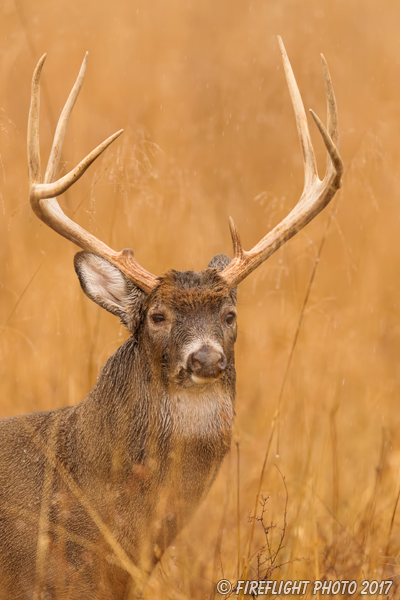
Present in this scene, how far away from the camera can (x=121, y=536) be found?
13.9 feet

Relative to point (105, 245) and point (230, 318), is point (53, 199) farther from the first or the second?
point (230, 318)

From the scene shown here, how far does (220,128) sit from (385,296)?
2333 millimetres

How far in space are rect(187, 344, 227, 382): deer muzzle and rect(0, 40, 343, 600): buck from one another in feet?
0.09

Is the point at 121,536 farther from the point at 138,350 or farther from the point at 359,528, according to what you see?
the point at 359,528

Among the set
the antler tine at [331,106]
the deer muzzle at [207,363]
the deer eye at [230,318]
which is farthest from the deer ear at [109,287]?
the antler tine at [331,106]

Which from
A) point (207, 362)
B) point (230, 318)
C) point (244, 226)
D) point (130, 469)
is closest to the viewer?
point (207, 362)

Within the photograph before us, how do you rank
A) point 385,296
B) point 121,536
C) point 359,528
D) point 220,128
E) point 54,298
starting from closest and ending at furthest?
point 121,536 < point 359,528 < point 54,298 < point 385,296 < point 220,128

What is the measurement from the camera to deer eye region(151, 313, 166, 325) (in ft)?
14.1

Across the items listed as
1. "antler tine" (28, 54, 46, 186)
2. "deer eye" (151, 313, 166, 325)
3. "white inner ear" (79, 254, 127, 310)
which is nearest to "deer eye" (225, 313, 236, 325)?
"deer eye" (151, 313, 166, 325)

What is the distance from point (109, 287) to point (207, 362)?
0.81 metres

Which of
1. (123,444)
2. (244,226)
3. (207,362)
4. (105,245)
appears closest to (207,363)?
(207,362)

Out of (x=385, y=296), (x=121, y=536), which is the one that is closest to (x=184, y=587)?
(x=121, y=536)

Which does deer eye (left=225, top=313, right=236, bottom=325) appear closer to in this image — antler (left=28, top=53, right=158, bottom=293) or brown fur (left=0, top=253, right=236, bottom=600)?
brown fur (left=0, top=253, right=236, bottom=600)

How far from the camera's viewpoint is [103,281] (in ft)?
14.8
